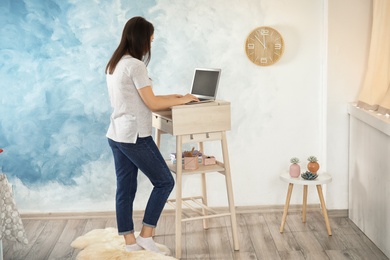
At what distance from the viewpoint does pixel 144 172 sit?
391cm

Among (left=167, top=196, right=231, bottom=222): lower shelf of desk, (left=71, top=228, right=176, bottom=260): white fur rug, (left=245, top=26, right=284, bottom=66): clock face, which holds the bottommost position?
(left=71, top=228, right=176, bottom=260): white fur rug

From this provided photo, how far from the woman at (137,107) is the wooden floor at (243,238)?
462 mm

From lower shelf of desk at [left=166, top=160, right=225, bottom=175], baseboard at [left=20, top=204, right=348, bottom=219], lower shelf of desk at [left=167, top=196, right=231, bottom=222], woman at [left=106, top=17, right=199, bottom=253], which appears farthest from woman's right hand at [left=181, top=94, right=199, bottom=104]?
baseboard at [left=20, top=204, right=348, bottom=219]

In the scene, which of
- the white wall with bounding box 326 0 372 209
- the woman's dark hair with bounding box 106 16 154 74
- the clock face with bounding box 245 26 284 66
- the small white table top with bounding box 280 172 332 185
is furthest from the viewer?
the clock face with bounding box 245 26 284 66

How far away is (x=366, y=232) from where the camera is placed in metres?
4.32

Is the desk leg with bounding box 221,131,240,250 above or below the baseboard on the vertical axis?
above

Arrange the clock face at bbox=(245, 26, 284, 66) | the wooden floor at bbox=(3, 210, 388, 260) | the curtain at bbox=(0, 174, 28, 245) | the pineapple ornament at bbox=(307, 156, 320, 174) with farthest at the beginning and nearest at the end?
the clock face at bbox=(245, 26, 284, 66), the pineapple ornament at bbox=(307, 156, 320, 174), the wooden floor at bbox=(3, 210, 388, 260), the curtain at bbox=(0, 174, 28, 245)

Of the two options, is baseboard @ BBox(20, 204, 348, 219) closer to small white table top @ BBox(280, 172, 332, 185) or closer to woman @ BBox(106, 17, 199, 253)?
small white table top @ BBox(280, 172, 332, 185)

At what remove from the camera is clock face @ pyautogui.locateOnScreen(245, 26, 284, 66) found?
466 centimetres

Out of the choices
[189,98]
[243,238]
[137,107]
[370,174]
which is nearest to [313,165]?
[370,174]

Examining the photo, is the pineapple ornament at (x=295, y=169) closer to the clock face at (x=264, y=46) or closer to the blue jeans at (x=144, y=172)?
the clock face at (x=264, y=46)

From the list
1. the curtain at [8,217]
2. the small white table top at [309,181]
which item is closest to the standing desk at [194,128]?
the small white table top at [309,181]

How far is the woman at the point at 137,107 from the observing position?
3752 millimetres

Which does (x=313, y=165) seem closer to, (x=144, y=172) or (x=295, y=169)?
(x=295, y=169)
